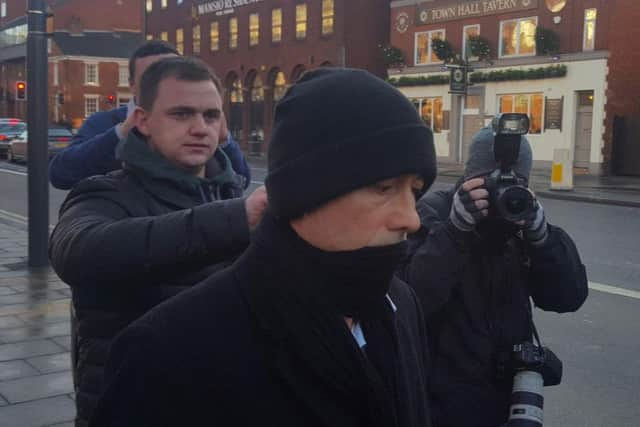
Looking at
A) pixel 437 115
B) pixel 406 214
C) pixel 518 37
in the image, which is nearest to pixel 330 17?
pixel 437 115

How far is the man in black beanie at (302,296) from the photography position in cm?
133

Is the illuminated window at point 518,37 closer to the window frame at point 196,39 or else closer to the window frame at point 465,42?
the window frame at point 465,42

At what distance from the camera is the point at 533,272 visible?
271 centimetres

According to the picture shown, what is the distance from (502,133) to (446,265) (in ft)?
1.63

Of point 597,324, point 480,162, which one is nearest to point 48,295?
point 597,324

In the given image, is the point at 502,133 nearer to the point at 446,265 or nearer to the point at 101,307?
the point at 446,265

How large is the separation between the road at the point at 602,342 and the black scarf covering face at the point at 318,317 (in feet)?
11.9

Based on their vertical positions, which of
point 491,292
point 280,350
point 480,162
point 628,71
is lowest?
point 491,292

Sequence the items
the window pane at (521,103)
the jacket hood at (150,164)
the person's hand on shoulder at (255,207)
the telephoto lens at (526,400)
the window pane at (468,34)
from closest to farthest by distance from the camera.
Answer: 1. the person's hand on shoulder at (255,207)
2. the jacket hood at (150,164)
3. the telephoto lens at (526,400)
4. the window pane at (521,103)
5. the window pane at (468,34)

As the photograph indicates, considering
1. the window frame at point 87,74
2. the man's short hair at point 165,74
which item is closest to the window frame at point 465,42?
the man's short hair at point 165,74

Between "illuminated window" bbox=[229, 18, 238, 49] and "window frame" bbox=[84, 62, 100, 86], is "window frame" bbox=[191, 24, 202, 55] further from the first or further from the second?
"window frame" bbox=[84, 62, 100, 86]

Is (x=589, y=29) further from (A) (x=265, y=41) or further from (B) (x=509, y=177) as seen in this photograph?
(B) (x=509, y=177)

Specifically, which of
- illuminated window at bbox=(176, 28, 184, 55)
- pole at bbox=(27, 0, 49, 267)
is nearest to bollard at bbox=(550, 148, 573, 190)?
pole at bbox=(27, 0, 49, 267)

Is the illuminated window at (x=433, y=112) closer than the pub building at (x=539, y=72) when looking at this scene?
No
